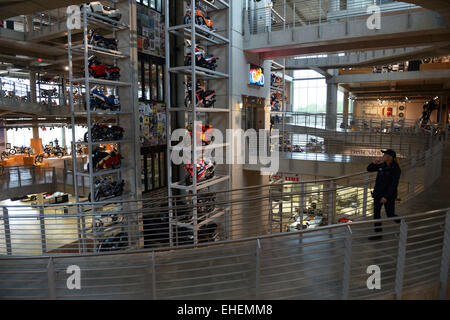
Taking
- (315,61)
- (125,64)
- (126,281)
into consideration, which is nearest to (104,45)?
(125,64)

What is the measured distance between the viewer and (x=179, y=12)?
30.0ft

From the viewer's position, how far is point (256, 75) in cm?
945

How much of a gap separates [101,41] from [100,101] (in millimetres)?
1259

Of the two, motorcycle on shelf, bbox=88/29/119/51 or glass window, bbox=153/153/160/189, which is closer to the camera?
motorcycle on shelf, bbox=88/29/119/51

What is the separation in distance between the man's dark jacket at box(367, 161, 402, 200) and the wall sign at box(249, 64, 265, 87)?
19.3ft

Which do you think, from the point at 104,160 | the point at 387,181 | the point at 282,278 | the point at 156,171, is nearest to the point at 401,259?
the point at 282,278

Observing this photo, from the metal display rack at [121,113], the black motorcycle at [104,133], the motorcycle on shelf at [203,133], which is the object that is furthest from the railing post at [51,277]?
the motorcycle on shelf at [203,133]

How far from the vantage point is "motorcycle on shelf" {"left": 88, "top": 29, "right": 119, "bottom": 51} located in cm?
659

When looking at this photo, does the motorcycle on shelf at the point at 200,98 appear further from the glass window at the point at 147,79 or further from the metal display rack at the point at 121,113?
the glass window at the point at 147,79

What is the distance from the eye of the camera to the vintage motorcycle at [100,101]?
6684mm

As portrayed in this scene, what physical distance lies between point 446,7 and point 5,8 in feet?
21.0

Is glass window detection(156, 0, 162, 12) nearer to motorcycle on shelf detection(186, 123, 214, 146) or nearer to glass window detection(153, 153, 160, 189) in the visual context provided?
motorcycle on shelf detection(186, 123, 214, 146)

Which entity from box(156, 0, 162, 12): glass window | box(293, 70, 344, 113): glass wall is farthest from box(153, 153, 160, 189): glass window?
box(293, 70, 344, 113): glass wall
